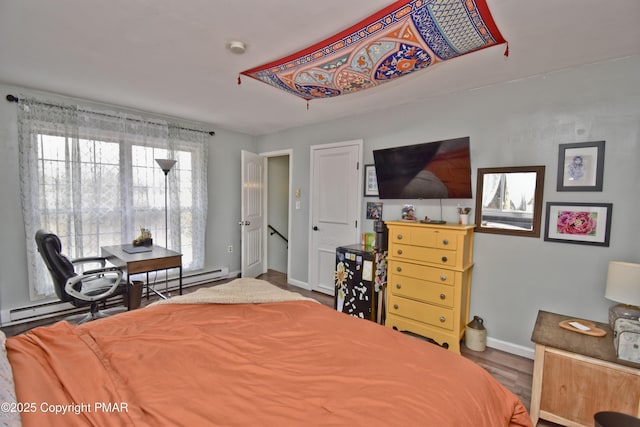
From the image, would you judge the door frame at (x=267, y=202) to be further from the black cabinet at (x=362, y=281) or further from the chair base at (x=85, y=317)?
the chair base at (x=85, y=317)

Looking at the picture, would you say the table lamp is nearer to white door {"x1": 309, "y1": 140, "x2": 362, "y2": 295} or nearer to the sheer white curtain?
white door {"x1": 309, "y1": 140, "x2": 362, "y2": 295}

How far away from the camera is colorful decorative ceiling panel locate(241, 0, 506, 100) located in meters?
1.47

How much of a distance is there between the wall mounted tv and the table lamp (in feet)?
3.48

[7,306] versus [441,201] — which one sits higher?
[441,201]

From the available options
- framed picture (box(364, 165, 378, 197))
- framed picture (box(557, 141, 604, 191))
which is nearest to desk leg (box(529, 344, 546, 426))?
framed picture (box(557, 141, 604, 191))

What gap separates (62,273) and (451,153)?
359 cm

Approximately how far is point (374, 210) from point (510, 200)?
1.36 meters

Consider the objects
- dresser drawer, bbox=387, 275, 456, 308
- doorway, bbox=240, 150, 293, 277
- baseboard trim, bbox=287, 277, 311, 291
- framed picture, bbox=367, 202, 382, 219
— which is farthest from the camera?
doorway, bbox=240, 150, 293, 277

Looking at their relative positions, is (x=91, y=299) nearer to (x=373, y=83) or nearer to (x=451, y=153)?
(x=373, y=83)

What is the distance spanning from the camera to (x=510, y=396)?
124cm

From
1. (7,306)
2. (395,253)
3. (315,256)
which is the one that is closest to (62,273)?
(7,306)

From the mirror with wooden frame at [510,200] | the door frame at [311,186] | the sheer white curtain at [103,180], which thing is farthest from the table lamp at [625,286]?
the sheer white curtain at [103,180]

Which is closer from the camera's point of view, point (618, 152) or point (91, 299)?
point (618, 152)

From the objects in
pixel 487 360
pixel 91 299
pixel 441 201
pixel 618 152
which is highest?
pixel 618 152
